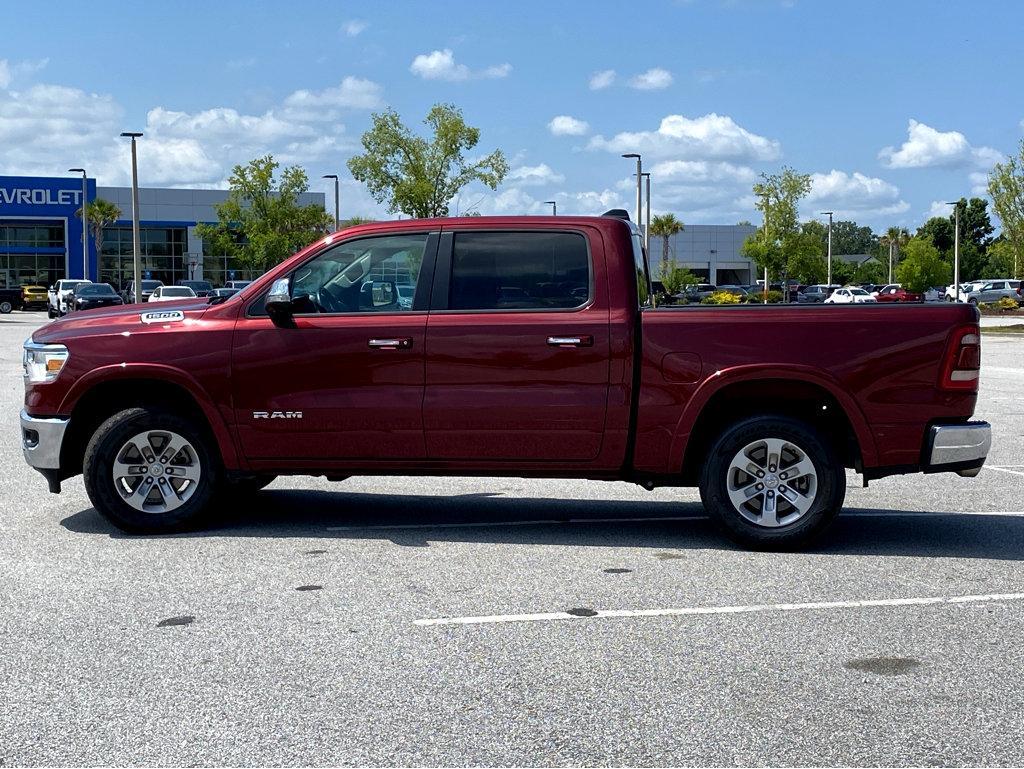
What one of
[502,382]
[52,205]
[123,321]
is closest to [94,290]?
[52,205]

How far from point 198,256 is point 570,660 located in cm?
8746

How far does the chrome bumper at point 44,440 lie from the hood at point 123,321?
1.68ft

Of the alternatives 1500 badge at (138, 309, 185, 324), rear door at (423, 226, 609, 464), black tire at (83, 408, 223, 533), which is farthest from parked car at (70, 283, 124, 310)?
rear door at (423, 226, 609, 464)

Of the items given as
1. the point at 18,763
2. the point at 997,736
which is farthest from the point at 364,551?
the point at 997,736

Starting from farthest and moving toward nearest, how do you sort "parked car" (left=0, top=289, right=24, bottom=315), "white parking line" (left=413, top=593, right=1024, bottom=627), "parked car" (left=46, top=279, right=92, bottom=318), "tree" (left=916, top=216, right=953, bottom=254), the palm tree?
1. "tree" (left=916, top=216, right=953, bottom=254)
2. the palm tree
3. "parked car" (left=0, top=289, right=24, bottom=315)
4. "parked car" (left=46, top=279, right=92, bottom=318)
5. "white parking line" (left=413, top=593, right=1024, bottom=627)

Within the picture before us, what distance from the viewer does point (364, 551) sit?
24.7 feet

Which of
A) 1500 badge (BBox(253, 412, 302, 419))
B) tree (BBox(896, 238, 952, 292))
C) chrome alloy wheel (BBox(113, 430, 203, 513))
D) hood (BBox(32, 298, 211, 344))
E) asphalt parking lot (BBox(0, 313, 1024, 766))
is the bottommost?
asphalt parking lot (BBox(0, 313, 1024, 766))

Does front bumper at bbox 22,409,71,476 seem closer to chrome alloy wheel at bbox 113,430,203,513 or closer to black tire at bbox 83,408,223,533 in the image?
black tire at bbox 83,408,223,533

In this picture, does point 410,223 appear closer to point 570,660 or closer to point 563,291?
point 563,291

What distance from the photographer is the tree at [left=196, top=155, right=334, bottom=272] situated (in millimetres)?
65688

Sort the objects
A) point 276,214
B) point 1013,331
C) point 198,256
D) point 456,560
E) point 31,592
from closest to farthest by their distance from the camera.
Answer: point 31,592 → point 456,560 → point 1013,331 → point 276,214 → point 198,256

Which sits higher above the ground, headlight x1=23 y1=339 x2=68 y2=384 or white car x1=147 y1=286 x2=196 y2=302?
white car x1=147 y1=286 x2=196 y2=302

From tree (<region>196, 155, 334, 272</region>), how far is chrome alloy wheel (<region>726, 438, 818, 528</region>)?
59.3m

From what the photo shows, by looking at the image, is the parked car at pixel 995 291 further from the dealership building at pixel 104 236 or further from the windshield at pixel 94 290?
the windshield at pixel 94 290
